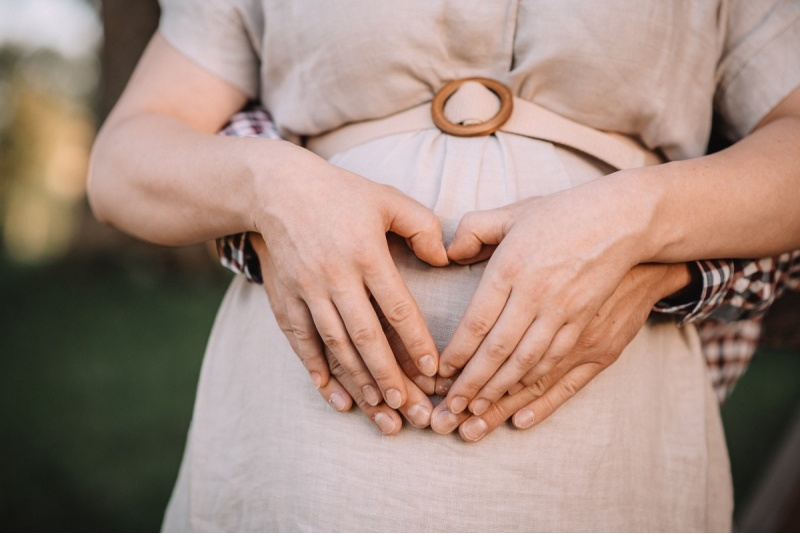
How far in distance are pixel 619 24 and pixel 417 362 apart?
1.86 feet

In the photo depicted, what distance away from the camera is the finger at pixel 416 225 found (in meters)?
0.78

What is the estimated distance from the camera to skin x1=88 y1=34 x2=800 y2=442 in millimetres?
745

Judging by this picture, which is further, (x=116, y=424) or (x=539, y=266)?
(x=116, y=424)

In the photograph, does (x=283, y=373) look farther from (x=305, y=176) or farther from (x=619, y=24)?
(x=619, y=24)

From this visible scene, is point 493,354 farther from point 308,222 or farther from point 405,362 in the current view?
point 308,222

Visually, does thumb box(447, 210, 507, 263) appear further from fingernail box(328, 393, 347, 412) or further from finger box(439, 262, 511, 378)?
fingernail box(328, 393, 347, 412)

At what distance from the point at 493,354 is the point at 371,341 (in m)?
0.16

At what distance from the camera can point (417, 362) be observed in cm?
79

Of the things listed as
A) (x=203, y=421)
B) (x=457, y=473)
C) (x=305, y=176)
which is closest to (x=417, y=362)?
(x=457, y=473)

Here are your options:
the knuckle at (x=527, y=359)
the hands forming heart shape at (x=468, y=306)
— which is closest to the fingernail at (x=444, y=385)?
the hands forming heart shape at (x=468, y=306)

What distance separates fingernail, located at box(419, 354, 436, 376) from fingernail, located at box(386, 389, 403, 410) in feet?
0.15

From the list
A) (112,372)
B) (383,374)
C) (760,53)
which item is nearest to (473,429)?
(383,374)

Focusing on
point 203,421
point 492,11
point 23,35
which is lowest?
point 23,35

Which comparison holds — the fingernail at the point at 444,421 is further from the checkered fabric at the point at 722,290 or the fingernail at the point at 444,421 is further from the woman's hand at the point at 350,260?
the checkered fabric at the point at 722,290
